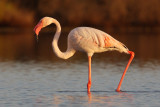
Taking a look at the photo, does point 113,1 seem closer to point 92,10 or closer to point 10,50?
point 92,10

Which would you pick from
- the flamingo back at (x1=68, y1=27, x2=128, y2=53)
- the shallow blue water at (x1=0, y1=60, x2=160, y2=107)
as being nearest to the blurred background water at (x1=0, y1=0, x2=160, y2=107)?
the shallow blue water at (x1=0, y1=60, x2=160, y2=107)

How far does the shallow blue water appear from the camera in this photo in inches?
386

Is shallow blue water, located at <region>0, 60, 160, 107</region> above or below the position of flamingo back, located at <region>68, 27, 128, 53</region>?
below

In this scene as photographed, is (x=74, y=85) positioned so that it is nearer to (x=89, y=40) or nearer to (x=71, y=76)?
(x=89, y=40)

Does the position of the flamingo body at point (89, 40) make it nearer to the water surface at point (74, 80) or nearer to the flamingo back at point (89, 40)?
the flamingo back at point (89, 40)

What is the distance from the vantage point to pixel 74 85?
11.9 metres

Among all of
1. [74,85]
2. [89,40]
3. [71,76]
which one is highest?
[89,40]

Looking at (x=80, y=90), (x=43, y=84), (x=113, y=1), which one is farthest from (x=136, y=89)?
(x=113, y=1)

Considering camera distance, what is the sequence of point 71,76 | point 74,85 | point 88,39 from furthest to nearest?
point 71,76
point 74,85
point 88,39

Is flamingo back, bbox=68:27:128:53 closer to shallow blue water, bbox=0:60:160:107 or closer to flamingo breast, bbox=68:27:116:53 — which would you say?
flamingo breast, bbox=68:27:116:53

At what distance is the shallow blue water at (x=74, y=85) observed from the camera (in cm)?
981

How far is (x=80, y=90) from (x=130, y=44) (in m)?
12.1

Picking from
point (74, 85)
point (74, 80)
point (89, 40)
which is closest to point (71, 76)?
point (74, 80)

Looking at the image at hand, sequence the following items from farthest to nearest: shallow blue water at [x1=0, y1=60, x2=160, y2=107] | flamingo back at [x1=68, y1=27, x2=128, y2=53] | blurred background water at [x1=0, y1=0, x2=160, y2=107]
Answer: flamingo back at [x1=68, y1=27, x2=128, y2=53] < blurred background water at [x1=0, y1=0, x2=160, y2=107] < shallow blue water at [x1=0, y1=60, x2=160, y2=107]
